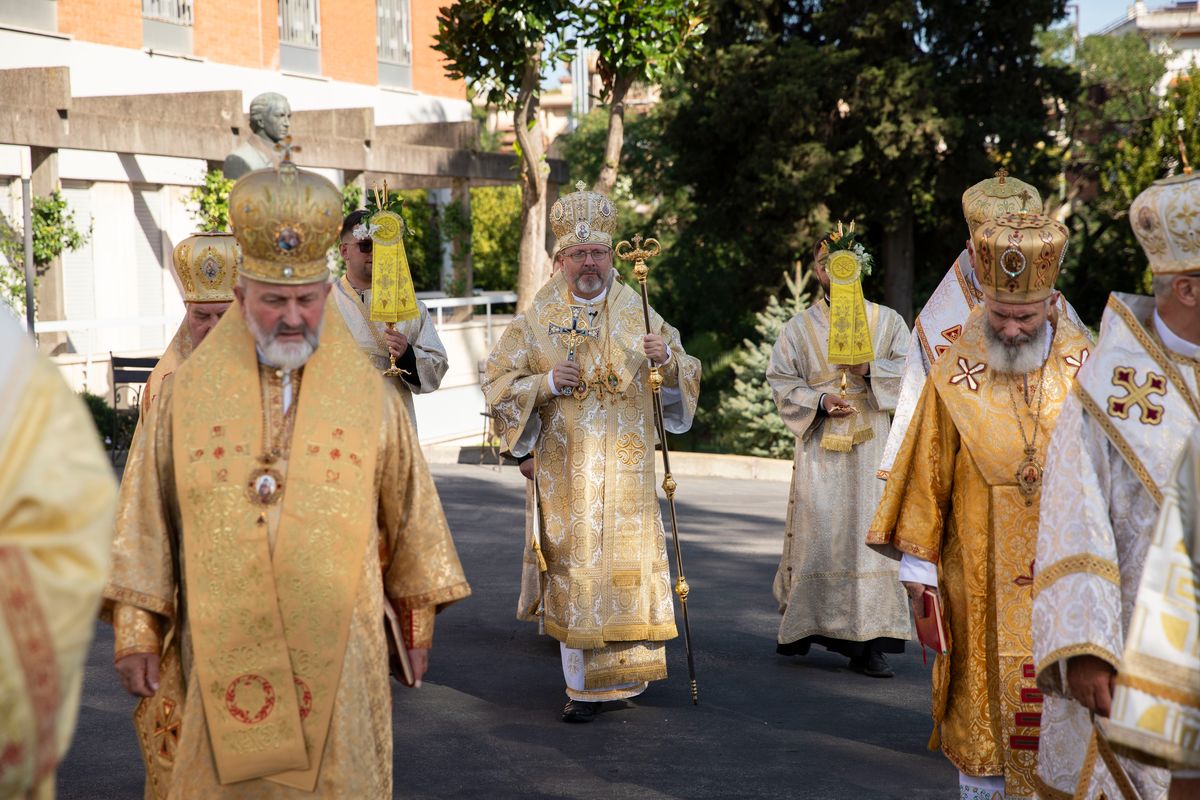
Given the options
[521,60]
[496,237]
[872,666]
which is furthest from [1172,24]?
[872,666]

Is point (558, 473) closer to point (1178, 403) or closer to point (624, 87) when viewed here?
point (1178, 403)

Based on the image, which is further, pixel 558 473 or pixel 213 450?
pixel 558 473

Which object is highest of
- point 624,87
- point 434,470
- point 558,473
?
point 624,87

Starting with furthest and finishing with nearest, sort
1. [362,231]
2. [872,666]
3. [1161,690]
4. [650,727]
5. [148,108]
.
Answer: [148,108], [872,666], [362,231], [650,727], [1161,690]

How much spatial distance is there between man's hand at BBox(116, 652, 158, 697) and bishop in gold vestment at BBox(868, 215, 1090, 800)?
2.41 meters

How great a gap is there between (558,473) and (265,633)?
349cm

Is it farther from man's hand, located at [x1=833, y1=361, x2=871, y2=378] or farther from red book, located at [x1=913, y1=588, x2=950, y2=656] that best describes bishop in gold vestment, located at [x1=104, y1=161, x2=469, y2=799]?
man's hand, located at [x1=833, y1=361, x2=871, y2=378]

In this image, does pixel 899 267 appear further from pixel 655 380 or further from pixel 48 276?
pixel 655 380

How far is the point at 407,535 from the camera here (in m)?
4.12

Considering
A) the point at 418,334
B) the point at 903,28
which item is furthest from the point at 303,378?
the point at 903,28

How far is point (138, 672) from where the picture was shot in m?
3.82

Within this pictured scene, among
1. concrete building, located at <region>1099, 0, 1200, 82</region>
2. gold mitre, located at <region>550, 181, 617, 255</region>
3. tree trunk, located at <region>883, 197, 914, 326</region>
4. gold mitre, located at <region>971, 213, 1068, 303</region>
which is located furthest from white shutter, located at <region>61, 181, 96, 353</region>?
concrete building, located at <region>1099, 0, 1200, 82</region>

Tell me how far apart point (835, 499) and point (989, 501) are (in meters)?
3.32

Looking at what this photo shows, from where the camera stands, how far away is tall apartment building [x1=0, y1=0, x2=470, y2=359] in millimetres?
15680
